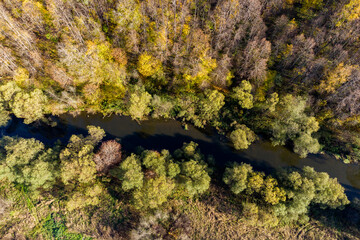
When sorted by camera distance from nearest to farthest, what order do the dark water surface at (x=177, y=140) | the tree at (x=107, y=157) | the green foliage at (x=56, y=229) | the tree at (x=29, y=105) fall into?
the tree at (x=107, y=157)
the green foliage at (x=56, y=229)
the tree at (x=29, y=105)
the dark water surface at (x=177, y=140)

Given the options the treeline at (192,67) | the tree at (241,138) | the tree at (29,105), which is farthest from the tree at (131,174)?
the tree at (29,105)

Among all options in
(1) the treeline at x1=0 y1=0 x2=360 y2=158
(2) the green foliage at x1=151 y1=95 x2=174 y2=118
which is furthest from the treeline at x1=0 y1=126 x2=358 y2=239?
(2) the green foliage at x1=151 y1=95 x2=174 y2=118

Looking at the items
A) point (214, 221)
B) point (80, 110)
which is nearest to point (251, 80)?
point (214, 221)

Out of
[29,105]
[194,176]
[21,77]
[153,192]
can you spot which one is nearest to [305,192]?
[194,176]

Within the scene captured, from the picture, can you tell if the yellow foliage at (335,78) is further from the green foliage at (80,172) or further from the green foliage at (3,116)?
the green foliage at (3,116)

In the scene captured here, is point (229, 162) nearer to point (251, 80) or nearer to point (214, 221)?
point (214, 221)
